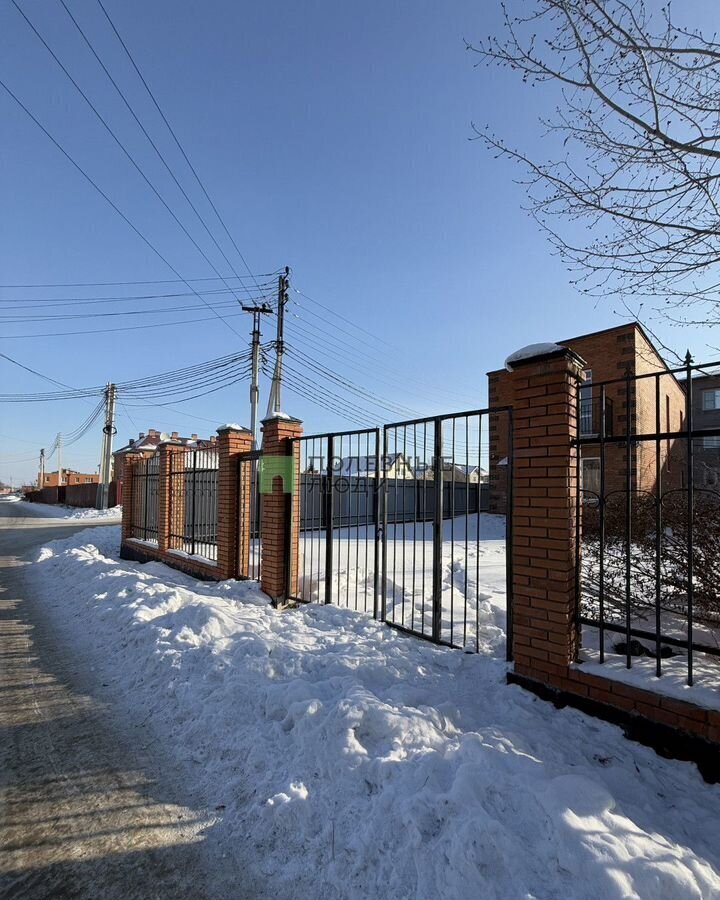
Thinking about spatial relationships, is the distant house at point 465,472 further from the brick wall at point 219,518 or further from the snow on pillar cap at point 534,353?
the brick wall at point 219,518

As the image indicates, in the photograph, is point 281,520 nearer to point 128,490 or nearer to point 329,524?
point 329,524

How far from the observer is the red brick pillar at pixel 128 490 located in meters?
10.5

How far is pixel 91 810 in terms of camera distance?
7.39ft

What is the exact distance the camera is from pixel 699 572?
10.5 feet

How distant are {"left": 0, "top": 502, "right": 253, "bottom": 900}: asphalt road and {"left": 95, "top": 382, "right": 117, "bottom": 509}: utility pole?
26.7 m

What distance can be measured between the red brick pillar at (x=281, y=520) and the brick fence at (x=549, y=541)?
311cm

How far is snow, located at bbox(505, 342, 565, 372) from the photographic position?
3.03 meters

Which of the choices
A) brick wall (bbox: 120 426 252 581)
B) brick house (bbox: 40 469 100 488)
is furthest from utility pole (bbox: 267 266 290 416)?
brick house (bbox: 40 469 100 488)

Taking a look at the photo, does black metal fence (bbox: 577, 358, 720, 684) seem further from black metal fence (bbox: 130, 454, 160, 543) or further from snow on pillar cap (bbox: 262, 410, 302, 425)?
black metal fence (bbox: 130, 454, 160, 543)

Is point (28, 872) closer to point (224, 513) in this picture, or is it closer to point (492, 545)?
point (224, 513)

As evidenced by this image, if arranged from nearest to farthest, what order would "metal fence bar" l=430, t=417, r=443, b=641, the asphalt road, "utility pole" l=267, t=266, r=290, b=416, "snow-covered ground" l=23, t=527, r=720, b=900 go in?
"snow-covered ground" l=23, t=527, r=720, b=900, the asphalt road, "metal fence bar" l=430, t=417, r=443, b=641, "utility pole" l=267, t=266, r=290, b=416

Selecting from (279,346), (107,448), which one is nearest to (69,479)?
(107,448)

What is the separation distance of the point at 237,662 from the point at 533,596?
229 centimetres

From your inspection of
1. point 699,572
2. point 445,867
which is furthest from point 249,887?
point 699,572
